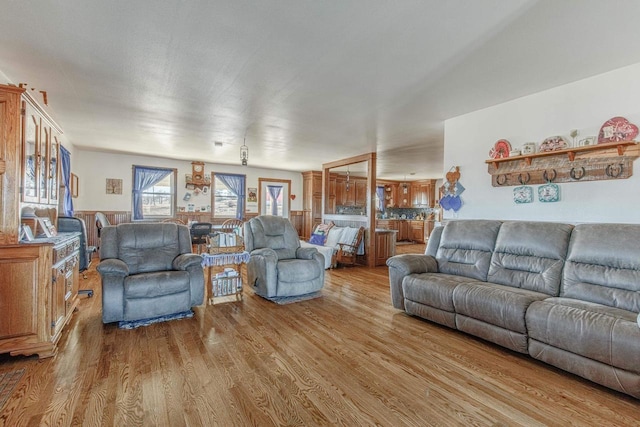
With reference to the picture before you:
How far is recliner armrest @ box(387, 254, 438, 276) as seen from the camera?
3.53m

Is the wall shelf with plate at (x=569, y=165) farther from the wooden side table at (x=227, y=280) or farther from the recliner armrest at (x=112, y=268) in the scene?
the recliner armrest at (x=112, y=268)

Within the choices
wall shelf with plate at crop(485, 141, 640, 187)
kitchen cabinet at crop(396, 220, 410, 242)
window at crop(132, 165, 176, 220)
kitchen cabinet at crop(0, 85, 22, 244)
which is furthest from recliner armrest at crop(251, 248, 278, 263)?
kitchen cabinet at crop(396, 220, 410, 242)

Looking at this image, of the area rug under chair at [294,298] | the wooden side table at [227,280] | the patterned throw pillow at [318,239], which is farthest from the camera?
the patterned throw pillow at [318,239]

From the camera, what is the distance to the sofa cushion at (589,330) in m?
1.94

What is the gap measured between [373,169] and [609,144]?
4115 mm

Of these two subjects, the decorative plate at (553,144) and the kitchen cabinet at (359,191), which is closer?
the decorative plate at (553,144)

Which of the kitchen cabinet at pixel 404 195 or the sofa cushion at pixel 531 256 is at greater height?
the kitchen cabinet at pixel 404 195

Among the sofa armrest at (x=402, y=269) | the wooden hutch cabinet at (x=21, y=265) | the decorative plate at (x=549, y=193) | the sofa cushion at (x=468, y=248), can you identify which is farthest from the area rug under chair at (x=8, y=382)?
the decorative plate at (x=549, y=193)

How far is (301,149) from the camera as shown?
6.42m

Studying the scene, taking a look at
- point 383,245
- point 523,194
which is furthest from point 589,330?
point 383,245

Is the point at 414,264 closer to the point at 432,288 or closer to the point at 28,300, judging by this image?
the point at 432,288

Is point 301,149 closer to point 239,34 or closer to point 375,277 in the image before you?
point 375,277

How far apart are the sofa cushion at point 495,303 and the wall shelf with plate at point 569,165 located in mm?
1350

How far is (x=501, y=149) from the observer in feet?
12.3
